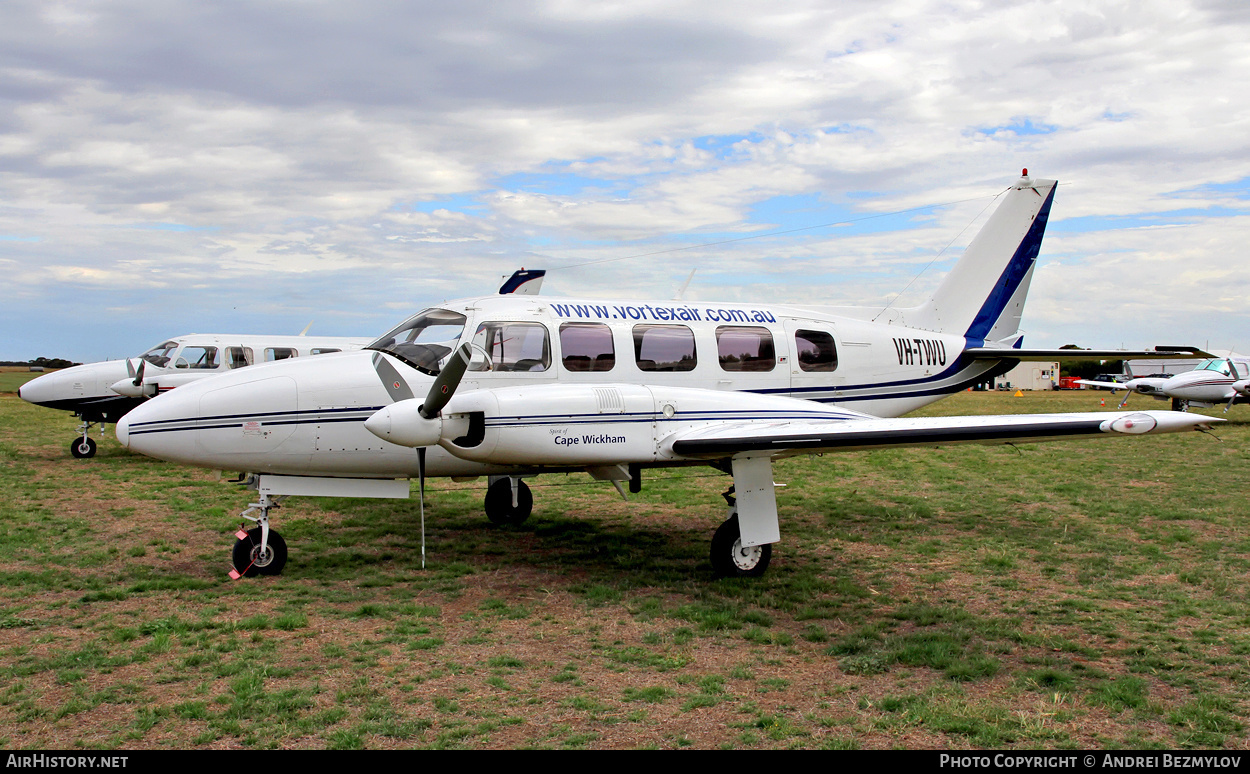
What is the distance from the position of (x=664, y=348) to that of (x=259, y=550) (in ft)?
16.0

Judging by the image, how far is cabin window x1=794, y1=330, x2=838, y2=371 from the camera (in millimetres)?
10711

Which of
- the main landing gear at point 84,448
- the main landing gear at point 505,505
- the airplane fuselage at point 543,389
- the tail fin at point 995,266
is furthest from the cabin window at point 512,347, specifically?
the main landing gear at point 84,448

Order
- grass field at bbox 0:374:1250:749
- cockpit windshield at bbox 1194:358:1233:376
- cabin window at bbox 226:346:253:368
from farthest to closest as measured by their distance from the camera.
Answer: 1. cockpit windshield at bbox 1194:358:1233:376
2. cabin window at bbox 226:346:253:368
3. grass field at bbox 0:374:1250:749

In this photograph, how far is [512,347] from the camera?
919cm

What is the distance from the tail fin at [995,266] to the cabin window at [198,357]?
673 inches

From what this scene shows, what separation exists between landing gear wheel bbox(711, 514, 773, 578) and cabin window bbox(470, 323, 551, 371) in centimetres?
263

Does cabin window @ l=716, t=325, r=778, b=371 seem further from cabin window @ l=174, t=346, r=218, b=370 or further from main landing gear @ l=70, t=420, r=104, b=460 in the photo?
main landing gear @ l=70, t=420, r=104, b=460

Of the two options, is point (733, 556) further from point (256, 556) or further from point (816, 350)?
point (256, 556)

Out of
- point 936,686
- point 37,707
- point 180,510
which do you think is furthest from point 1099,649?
point 180,510

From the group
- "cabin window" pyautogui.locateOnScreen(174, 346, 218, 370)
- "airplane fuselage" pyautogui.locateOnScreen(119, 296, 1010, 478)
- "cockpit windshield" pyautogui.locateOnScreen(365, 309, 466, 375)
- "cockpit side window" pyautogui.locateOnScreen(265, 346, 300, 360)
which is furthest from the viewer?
"cockpit side window" pyautogui.locateOnScreen(265, 346, 300, 360)

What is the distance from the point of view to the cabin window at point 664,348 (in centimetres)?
981

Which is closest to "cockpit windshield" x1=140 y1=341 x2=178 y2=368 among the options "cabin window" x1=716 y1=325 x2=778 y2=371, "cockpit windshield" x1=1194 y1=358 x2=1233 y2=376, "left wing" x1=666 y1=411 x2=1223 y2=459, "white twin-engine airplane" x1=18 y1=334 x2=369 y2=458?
"white twin-engine airplane" x1=18 y1=334 x2=369 y2=458

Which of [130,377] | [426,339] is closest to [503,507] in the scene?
[426,339]

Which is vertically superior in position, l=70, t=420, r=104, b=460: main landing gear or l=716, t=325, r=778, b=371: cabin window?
l=716, t=325, r=778, b=371: cabin window
